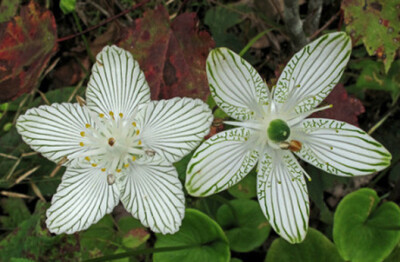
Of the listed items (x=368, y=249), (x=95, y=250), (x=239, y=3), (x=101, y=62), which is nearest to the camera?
(x=101, y=62)

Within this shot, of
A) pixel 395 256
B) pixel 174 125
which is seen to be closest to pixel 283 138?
pixel 174 125

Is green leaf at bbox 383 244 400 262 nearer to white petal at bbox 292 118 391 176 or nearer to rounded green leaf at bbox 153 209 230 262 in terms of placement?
white petal at bbox 292 118 391 176

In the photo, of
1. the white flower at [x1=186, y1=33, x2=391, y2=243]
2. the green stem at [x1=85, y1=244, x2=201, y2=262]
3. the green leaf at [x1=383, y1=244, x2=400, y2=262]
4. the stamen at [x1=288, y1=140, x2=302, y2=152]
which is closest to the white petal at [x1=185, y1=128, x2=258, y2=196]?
the white flower at [x1=186, y1=33, x2=391, y2=243]

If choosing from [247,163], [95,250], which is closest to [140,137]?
[247,163]

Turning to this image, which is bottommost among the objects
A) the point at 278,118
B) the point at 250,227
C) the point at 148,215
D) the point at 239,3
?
the point at 250,227

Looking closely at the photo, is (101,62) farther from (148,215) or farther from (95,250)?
(95,250)

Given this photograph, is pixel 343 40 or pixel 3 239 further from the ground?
pixel 343 40
